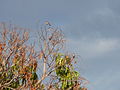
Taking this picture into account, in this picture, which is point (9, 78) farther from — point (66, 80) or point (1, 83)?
point (66, 80)

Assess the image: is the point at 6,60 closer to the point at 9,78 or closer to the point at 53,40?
the point at 9,78

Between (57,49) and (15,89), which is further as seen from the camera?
(57,49)

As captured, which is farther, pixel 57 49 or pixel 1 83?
pixel 57 49

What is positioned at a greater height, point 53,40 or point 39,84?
point 53,40

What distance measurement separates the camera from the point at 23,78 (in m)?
21.7

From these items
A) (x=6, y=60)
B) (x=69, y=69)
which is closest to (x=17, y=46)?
(x=6, y=60)

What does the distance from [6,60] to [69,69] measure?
2993mm

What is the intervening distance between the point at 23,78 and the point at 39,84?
2.57 ft

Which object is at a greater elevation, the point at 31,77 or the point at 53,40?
the point at 53,40

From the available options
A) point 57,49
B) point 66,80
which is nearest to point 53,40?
point 57,49

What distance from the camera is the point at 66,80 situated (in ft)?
72.9

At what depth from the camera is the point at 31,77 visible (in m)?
21.9

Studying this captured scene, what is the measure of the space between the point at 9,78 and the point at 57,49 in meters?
2.73

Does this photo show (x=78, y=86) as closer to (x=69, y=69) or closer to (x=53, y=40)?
(x=69, y=69)
